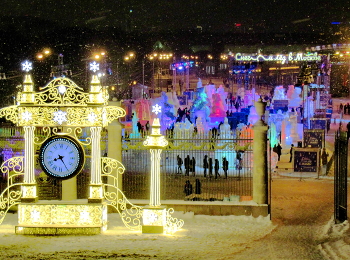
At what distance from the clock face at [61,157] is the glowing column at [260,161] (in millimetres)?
4637

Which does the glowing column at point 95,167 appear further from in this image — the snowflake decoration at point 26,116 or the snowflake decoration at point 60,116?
the snowflake decoration at point 26,116

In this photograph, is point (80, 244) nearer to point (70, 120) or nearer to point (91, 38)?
point (70, 120)

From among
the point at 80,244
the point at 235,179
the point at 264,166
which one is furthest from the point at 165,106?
the point at 80,244

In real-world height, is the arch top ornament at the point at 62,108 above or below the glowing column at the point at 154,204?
above

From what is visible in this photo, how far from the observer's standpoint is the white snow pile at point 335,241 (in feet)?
35.6

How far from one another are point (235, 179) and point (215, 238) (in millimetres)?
9143

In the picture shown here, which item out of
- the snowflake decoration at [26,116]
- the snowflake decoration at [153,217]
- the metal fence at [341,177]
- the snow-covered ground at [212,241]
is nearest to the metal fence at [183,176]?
the snow-covered ground at [212,241]

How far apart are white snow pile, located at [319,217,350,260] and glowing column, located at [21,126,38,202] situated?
21.1 ft

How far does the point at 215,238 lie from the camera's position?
12477 mm

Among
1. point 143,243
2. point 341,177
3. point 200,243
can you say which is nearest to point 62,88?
point 143,243

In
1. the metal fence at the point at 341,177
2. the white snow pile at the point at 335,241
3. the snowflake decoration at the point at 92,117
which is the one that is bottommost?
the white snow pile at the point at 335,241

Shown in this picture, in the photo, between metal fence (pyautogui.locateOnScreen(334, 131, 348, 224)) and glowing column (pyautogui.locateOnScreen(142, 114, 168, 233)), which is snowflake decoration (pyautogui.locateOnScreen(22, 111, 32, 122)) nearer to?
glowing column (pyautogui.locateOnScreen(142, 114, 168, 233))

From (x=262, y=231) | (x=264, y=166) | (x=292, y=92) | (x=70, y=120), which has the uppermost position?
(x=292, y=92)

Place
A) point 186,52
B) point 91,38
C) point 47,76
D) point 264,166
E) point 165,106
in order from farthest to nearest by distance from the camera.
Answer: point 186,52
point 91,38
point 47,76
point 165,106
point 264,166
